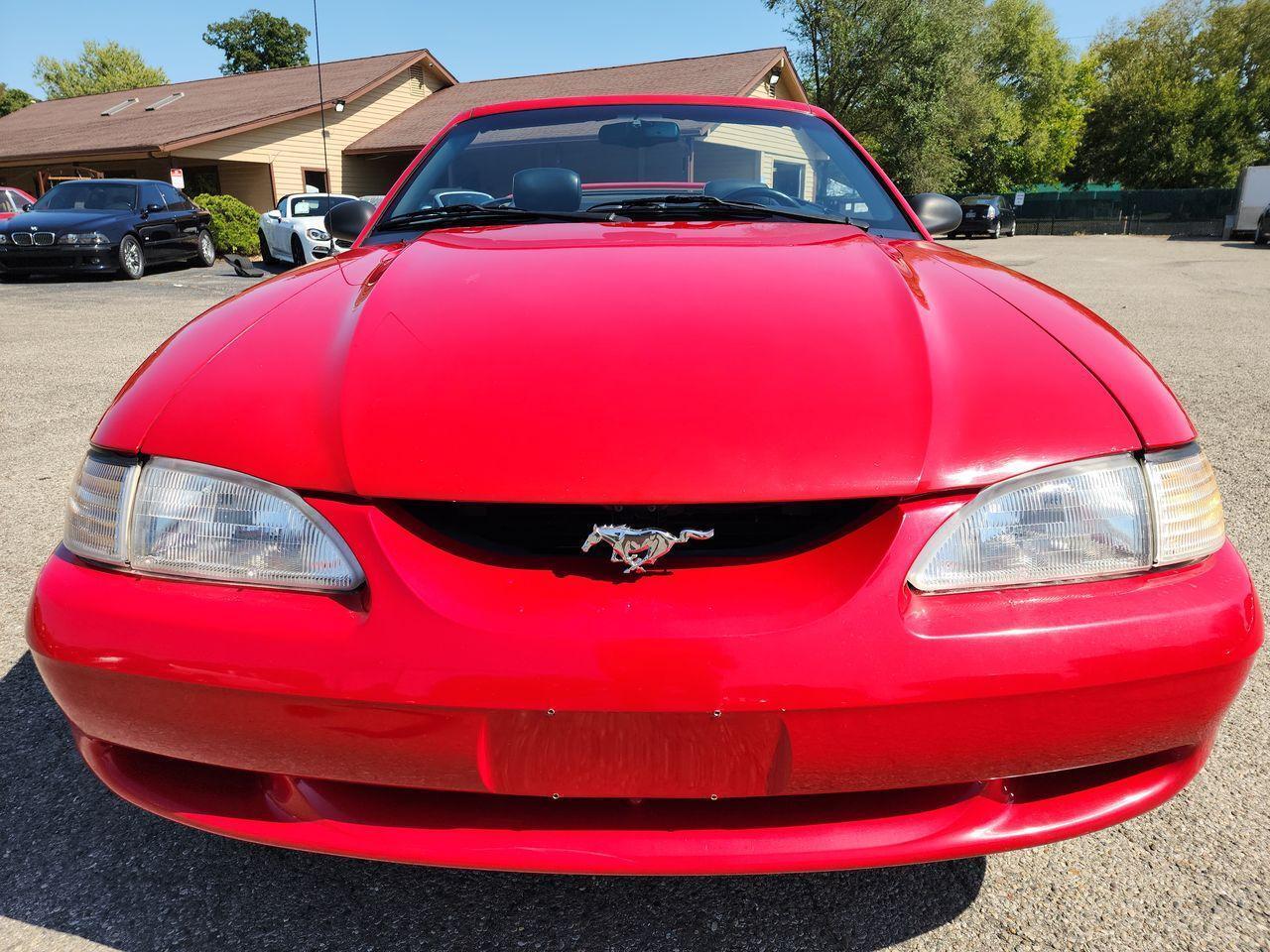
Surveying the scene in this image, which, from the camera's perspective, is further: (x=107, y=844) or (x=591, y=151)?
(x=591, y=151)

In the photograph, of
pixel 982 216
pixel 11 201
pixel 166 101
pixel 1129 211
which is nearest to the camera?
pixel 11 201

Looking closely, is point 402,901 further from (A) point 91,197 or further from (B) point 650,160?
(A) point 91,197

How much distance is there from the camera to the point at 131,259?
1326 cm

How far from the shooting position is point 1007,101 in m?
45.2

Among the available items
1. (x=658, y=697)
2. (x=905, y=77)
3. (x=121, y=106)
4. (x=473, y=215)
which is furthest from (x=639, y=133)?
(x=121, y=106)

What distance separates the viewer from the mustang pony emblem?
112cm

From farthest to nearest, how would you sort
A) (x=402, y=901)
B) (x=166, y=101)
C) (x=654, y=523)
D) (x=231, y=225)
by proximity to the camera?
(x=166, y=101), (x=231, y=225), (x=402, y=901), (x=654, y=523)

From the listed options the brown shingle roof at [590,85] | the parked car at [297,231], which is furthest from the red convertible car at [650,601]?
the brown shingle roof at [590,85]

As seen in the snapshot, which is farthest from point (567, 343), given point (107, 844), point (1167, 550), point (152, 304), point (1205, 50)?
point (1205, 50)

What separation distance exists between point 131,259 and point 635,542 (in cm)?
1478

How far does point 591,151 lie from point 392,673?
82.2 inches

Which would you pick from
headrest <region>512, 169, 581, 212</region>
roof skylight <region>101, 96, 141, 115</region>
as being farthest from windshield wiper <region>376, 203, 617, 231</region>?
roof skylight <region>101, 96, 141, 115</region>

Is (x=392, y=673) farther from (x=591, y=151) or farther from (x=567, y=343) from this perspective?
(x=591, y=151)

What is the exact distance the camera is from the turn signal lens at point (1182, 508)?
1.21 meters
